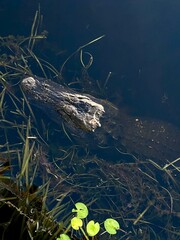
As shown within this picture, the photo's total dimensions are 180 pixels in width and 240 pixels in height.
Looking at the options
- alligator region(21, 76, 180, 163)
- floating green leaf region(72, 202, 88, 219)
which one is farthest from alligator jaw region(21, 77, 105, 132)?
floating green leaf region(72, 202, 88, 219)

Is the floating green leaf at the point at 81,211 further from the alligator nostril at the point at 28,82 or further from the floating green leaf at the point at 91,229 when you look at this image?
the alligator nostril at the point at 28,82

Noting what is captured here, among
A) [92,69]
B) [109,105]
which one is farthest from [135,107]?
[92,69]

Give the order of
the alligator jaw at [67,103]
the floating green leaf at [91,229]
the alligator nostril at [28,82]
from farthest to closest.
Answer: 1. the alligator nostril at [28,82]
2. the alligator jaw at [67,103]
3. the floating green leaf at [91,229]

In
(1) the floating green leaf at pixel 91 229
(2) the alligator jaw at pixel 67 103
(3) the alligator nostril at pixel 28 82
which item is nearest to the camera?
(1) the floating green leaf at pixel 91 229

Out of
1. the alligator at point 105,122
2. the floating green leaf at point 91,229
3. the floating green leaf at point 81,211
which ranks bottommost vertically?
the alligator at point 105,122

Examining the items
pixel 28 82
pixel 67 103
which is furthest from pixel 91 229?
pixel 28 82

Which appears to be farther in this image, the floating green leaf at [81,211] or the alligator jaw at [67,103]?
the alligator jaw at [67,103]

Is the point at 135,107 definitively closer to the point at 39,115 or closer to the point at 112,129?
the point at 112,129

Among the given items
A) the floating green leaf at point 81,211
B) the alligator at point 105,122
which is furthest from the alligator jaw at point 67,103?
the floating green leaf at point 81,211

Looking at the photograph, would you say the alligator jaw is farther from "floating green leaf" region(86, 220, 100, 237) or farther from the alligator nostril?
"floating green leaf" region(86, 220, 100, 237)
